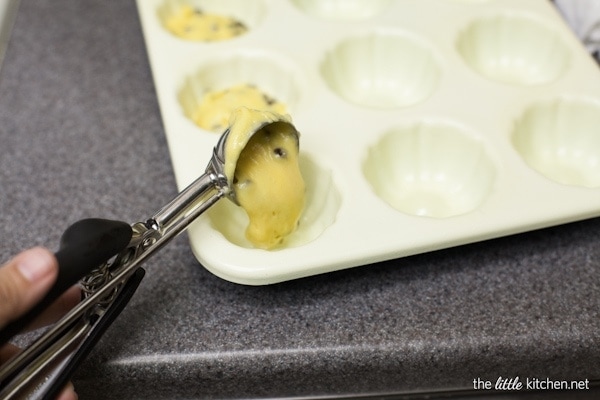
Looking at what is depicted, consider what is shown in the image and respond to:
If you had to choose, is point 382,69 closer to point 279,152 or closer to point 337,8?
point 337,8

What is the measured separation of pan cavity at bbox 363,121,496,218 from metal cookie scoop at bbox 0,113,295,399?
271 mm

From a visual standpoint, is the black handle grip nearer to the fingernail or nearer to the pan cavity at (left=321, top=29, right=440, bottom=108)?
the fingernail

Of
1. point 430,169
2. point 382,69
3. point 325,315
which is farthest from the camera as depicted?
point 382,69

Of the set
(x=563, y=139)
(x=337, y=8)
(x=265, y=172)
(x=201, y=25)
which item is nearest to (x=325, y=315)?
(x=265, y=172)

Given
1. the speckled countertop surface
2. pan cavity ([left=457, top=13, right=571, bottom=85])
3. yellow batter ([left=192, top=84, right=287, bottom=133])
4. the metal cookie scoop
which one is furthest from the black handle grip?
pan cavity ([left=457, top=13, right=571, bottom=85])

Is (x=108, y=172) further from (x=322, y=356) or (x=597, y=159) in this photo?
(x=597, y=159)

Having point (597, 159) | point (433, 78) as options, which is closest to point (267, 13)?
point (433, 78)

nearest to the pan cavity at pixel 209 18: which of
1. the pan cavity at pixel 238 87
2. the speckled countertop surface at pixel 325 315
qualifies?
the pan cavity at pixel 238 87

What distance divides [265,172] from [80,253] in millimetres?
241

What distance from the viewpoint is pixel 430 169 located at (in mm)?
934

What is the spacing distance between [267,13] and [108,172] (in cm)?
38

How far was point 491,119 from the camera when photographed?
864mm

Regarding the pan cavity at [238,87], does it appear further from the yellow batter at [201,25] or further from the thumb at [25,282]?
the thumb at [25,282]

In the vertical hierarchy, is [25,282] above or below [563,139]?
above
